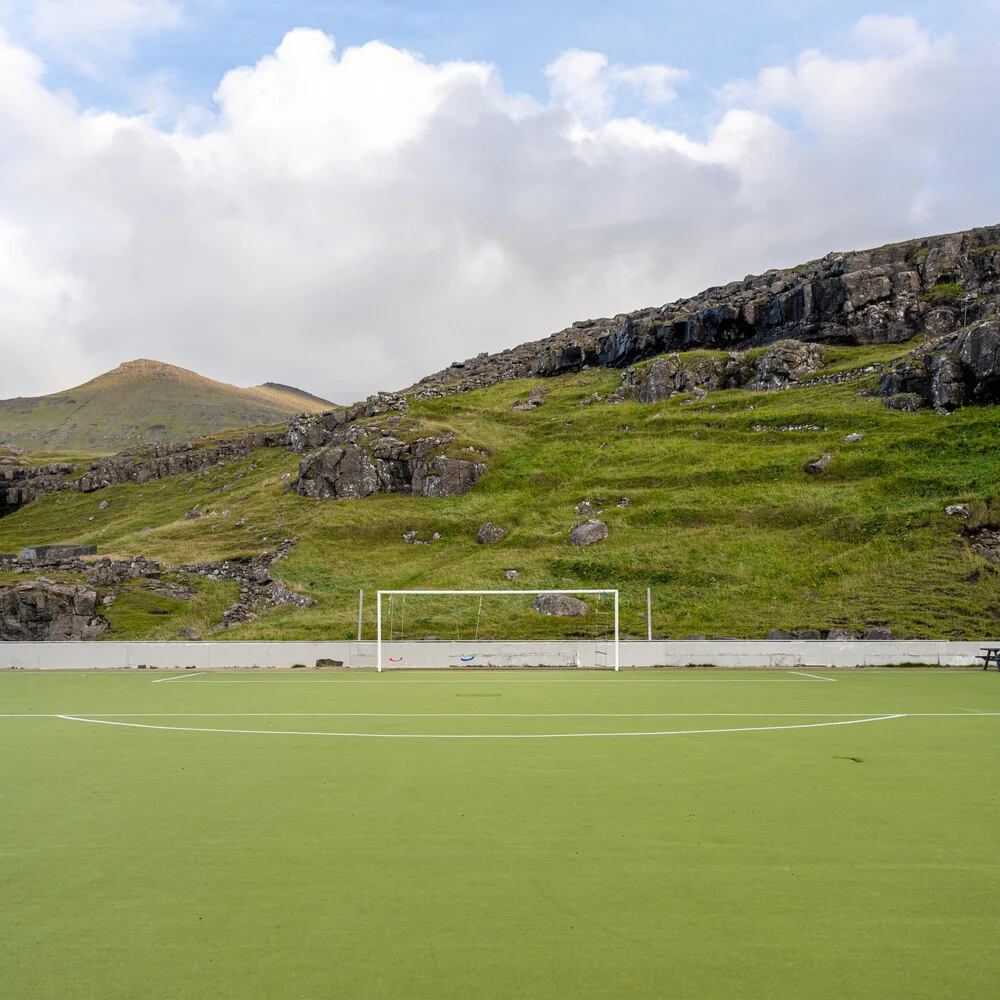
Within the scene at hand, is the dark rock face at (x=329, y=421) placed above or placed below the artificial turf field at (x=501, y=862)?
above

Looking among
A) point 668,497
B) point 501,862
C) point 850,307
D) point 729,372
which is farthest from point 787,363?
point 501,862

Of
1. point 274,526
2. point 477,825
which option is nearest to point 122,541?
point 274,526

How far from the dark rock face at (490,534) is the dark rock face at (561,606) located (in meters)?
13.2

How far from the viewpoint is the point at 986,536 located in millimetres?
42781

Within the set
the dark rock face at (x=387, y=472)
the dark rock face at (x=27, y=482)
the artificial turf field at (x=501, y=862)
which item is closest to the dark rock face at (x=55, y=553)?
the dark rock face at (x=387, y=472)

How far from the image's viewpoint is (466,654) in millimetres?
29203

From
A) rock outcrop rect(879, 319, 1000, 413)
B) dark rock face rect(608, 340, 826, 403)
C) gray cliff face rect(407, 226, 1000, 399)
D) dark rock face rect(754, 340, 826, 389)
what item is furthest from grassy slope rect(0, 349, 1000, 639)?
gray cliff face rect(407, 226, 1000, 399)

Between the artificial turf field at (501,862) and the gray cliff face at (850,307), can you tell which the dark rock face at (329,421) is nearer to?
the gray cliff face at (850,307)

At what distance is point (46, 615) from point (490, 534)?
25.6 metres

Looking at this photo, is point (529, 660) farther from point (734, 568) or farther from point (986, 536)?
point (986, 536)

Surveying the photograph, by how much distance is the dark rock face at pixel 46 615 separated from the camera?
140 feet

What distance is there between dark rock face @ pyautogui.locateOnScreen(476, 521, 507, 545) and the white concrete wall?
2632cm

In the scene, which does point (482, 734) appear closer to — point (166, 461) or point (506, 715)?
point (506, 715)

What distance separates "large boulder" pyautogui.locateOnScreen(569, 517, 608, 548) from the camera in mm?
52250
